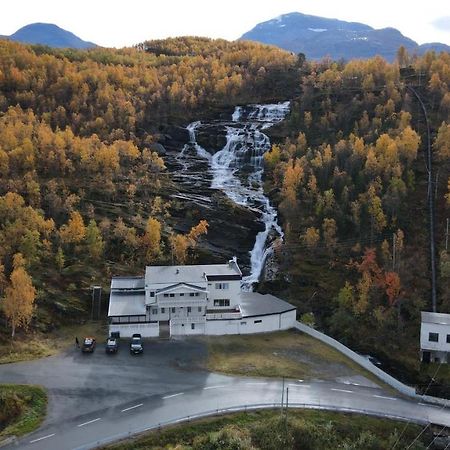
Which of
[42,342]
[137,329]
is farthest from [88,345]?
[137,329]

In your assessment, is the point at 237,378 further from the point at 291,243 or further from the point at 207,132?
the point at 207,132

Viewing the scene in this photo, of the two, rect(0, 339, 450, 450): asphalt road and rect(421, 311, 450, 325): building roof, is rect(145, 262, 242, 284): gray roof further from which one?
rect(421, 311, 450, 325): building roof

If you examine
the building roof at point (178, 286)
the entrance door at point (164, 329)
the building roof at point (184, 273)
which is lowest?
the entrance door at point (164, 329)

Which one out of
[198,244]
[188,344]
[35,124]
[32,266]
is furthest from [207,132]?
[188,344]

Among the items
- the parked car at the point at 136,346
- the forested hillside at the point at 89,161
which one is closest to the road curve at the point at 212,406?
the parked car at the point at 136,346

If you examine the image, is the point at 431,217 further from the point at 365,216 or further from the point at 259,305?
the point at 259,305

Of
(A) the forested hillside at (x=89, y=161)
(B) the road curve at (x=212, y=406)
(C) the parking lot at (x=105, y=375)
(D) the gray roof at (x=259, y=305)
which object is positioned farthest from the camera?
(A) the forested hillside at (x=89, y=161)

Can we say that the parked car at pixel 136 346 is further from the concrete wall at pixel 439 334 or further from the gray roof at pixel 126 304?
the concrete wall at pixel 439 334
